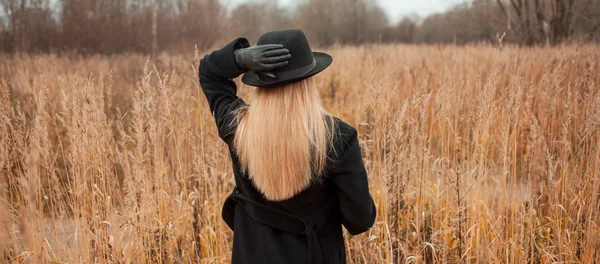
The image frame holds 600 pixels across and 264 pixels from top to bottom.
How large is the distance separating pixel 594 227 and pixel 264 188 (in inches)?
67.2

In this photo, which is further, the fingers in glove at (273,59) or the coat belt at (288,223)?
the coat belt at (288,223)

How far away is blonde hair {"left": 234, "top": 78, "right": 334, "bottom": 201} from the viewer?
1.29m

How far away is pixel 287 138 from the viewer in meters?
1.29

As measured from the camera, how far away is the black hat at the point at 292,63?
1284mm

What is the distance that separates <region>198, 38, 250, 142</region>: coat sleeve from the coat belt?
0.27m

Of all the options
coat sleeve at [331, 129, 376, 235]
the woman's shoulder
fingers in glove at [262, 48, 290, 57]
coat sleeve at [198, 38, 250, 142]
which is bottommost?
coat sleeve at [331, 129, 376, 235]

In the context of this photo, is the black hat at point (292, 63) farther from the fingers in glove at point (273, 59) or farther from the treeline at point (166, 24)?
the treeline at point (166, 24)

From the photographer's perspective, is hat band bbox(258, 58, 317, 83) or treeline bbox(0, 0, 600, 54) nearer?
hat band bbox(258, 58, 317, 83)

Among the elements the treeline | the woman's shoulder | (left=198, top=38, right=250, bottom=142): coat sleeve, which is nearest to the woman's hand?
(left=198, top=38, right=250, bottom=142): coat sleeve

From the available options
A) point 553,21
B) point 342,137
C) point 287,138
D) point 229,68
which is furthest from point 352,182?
point 553,21

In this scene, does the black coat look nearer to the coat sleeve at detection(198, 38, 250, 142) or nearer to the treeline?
the coat sleeve at detection(198, 38, 250, 142)

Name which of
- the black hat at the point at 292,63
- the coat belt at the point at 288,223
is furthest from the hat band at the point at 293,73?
the coat belt at the point at 288,223

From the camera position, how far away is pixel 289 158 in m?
1.30

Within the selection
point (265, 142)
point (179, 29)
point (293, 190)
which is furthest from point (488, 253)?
point (179, 29)
